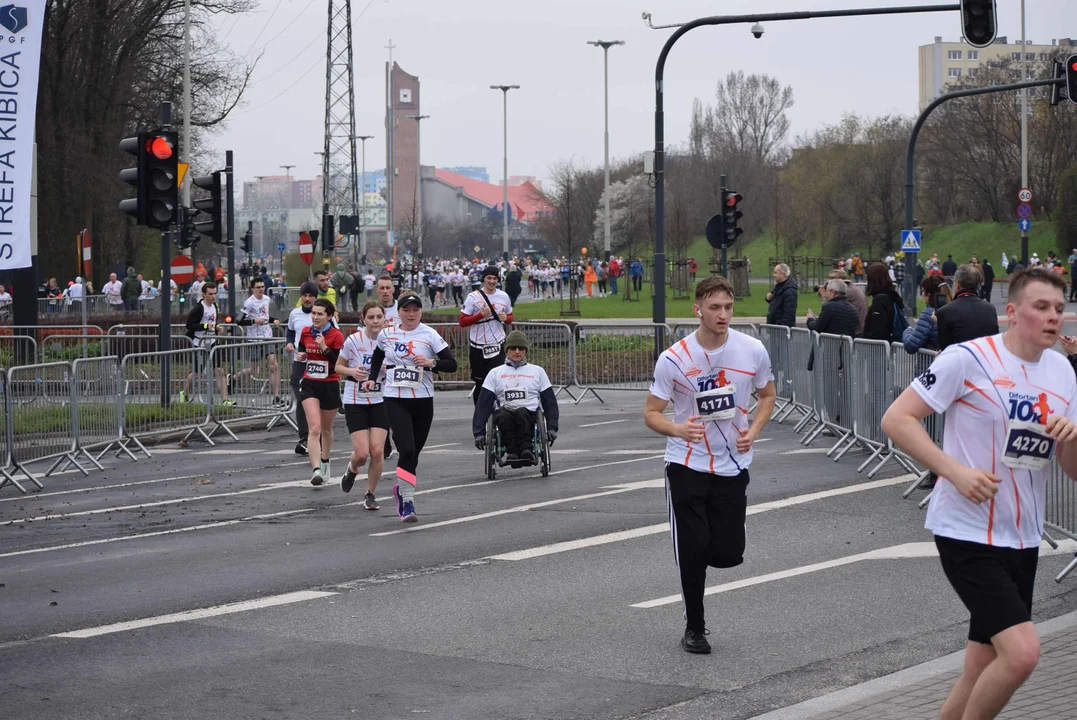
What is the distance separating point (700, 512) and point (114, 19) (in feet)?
137

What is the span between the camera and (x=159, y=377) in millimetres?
19312

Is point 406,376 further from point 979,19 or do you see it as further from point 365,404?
point 979,19

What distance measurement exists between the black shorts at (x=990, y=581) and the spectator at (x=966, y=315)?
6.85 metres

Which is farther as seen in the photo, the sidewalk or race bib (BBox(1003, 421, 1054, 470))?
the sidewalk

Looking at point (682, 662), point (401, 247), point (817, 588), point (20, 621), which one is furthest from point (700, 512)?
point (401, 247)

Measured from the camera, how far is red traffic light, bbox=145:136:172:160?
1878 centimetres

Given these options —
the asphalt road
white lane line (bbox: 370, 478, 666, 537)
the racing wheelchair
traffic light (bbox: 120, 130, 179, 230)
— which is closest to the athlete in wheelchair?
the racing wheelchair

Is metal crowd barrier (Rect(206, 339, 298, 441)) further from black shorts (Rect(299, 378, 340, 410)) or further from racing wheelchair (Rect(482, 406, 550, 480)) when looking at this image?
racing wheelchair (Rect(482, 406, 550, 480))

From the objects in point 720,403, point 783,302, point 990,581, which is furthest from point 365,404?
point 783,302

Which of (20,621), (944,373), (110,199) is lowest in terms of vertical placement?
(20,621)

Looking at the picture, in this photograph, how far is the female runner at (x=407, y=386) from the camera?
11836 millimetres

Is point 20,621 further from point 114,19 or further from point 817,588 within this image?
point 114,19

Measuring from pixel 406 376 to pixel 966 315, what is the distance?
14.9 feet

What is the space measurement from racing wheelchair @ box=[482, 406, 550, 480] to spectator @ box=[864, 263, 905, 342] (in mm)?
3720
